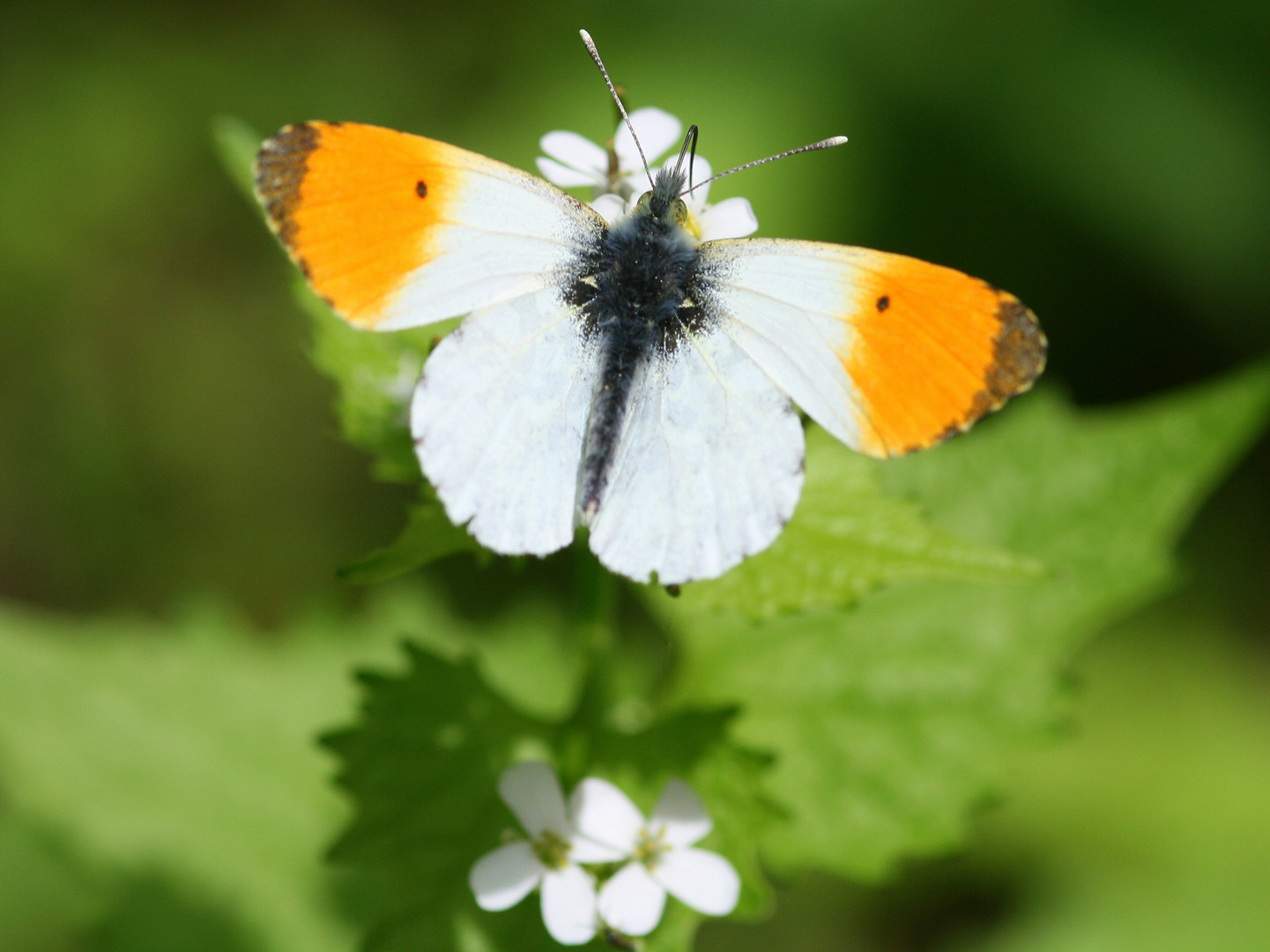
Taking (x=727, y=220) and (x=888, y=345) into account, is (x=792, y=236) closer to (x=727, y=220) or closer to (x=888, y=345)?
(x=727, y=220)

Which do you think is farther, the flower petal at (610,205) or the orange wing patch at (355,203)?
the flower petal at (610,205)

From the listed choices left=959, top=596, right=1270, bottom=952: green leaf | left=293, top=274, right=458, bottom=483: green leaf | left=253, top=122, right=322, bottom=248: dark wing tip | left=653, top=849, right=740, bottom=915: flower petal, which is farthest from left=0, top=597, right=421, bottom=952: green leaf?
left=959, top=596, right=1270, bottom=952: green leaf

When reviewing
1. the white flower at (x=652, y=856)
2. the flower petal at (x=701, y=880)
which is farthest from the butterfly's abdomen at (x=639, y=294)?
the flower petal at (x=701, y=880)

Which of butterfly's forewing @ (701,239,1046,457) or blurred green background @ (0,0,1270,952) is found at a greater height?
blurred green background @ (0,0,1270,952)

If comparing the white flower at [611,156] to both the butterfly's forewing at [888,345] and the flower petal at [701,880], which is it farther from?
the flower petal at [701,880]

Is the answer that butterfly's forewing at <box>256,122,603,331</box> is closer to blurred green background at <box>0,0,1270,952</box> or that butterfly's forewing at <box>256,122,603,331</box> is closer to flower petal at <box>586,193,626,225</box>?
flower petal at <box>586,193,626,225</box>
